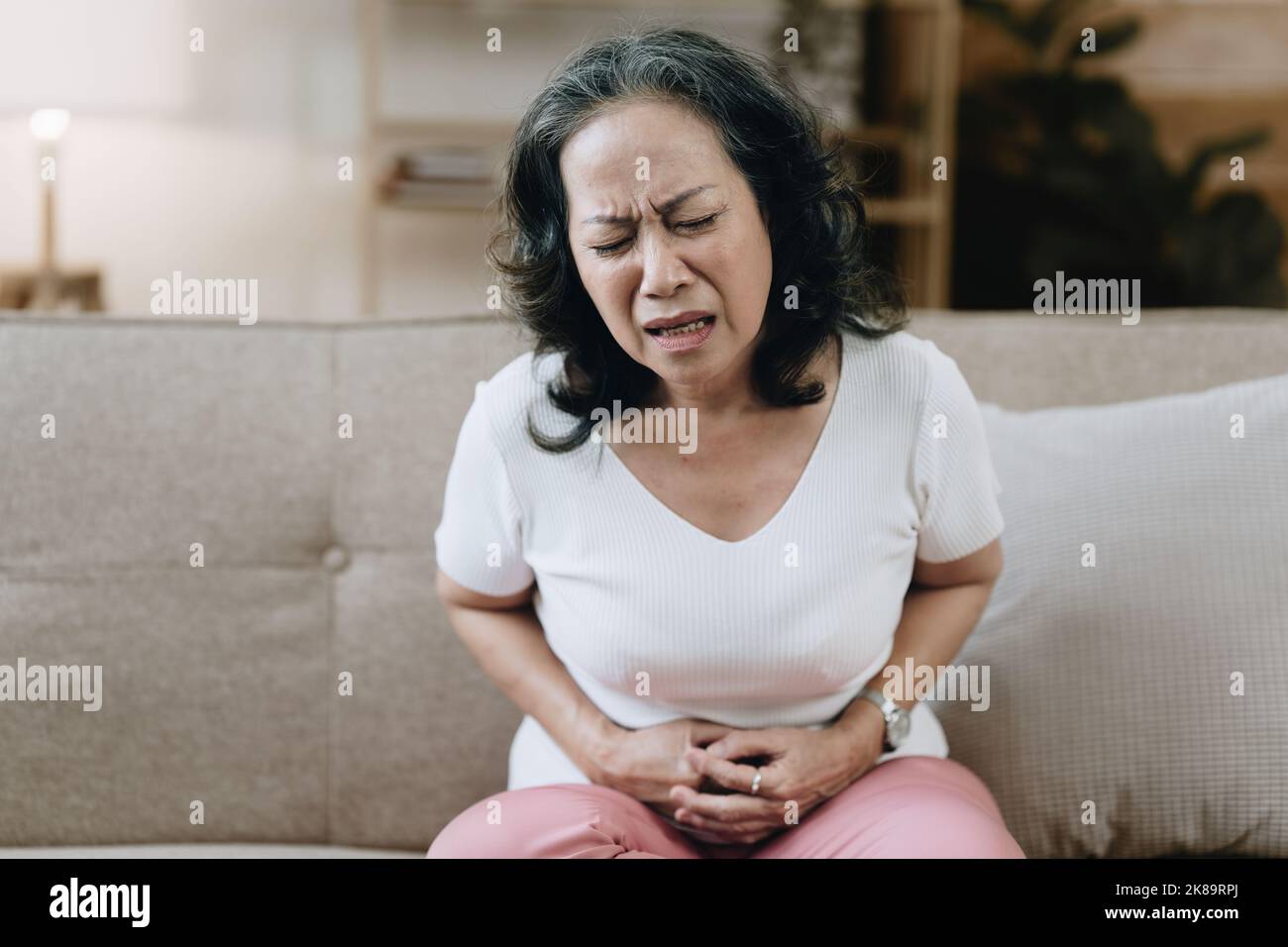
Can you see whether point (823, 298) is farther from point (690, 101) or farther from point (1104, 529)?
point (1104, 529)

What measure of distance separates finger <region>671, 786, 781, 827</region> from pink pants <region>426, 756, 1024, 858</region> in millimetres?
43

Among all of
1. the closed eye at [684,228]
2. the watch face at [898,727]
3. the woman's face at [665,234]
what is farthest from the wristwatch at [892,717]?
the closed eye at [684,228]

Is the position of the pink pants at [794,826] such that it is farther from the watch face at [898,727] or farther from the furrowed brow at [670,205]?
the furrowed brow at [670,205]

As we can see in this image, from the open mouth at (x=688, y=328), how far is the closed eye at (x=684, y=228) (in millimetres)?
63

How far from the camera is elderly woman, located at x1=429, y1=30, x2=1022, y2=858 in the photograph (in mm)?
910

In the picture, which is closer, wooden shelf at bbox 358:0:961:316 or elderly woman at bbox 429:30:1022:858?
elderly woman at bbox 429:30:1022:858

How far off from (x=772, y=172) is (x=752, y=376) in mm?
163

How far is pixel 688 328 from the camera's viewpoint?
912 millimetres

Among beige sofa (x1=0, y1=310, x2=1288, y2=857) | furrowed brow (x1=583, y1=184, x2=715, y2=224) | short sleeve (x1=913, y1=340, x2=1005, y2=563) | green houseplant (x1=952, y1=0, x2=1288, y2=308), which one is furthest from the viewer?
green houseplant (x1=952, y1=0, x2=1288, y2=308)

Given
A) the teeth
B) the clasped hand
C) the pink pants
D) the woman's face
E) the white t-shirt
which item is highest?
the woman's face

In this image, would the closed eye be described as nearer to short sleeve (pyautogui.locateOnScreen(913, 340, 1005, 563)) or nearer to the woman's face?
the woman's face

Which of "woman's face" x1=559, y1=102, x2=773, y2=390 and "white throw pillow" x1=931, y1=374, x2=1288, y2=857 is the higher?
"woman's face" x1=559, y1=102, x2=773, y2=390

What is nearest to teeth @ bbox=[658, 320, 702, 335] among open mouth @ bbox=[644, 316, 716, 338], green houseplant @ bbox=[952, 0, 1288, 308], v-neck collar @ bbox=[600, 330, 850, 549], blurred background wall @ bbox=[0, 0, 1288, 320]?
open mouth @ bbox=[644, 316, 716, 338]
